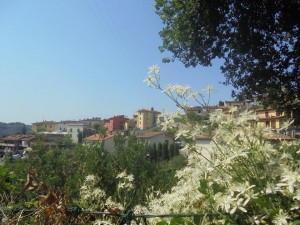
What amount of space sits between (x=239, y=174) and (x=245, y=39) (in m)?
6.75

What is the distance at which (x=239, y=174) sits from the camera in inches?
51.9

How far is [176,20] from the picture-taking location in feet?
25.3

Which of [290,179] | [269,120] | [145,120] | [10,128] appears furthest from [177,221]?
[10,128]

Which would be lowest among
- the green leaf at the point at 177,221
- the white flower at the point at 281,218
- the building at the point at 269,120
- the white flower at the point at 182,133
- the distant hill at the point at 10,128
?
the green leaf at the point at 177,221

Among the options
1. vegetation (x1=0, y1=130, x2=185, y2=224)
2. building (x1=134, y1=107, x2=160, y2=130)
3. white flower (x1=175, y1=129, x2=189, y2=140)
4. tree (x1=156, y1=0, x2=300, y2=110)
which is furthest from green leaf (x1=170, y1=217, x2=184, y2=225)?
building (x1=134, y1=107, x2=160, y2=130)

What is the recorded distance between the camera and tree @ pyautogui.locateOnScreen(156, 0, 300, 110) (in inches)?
285

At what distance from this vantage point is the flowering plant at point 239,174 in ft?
3.87

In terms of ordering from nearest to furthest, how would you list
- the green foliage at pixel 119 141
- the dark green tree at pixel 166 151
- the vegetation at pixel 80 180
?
1. the vegetation at pixel 80 180
2. the green foliage at pixel 119 141
3. the dark green tree at pixel 166 151

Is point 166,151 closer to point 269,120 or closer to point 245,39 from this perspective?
point 245,39

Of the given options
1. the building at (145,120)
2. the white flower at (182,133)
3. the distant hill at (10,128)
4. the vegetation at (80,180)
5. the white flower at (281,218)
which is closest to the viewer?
the white flower at (281,218)

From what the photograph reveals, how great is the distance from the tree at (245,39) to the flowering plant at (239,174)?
6.32m

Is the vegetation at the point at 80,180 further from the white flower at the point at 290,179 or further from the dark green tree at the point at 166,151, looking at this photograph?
the dark green tree at the point at 166,151

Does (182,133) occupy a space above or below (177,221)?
above

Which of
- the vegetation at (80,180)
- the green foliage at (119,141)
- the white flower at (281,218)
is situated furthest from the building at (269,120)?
the green foliage at (119,141)
